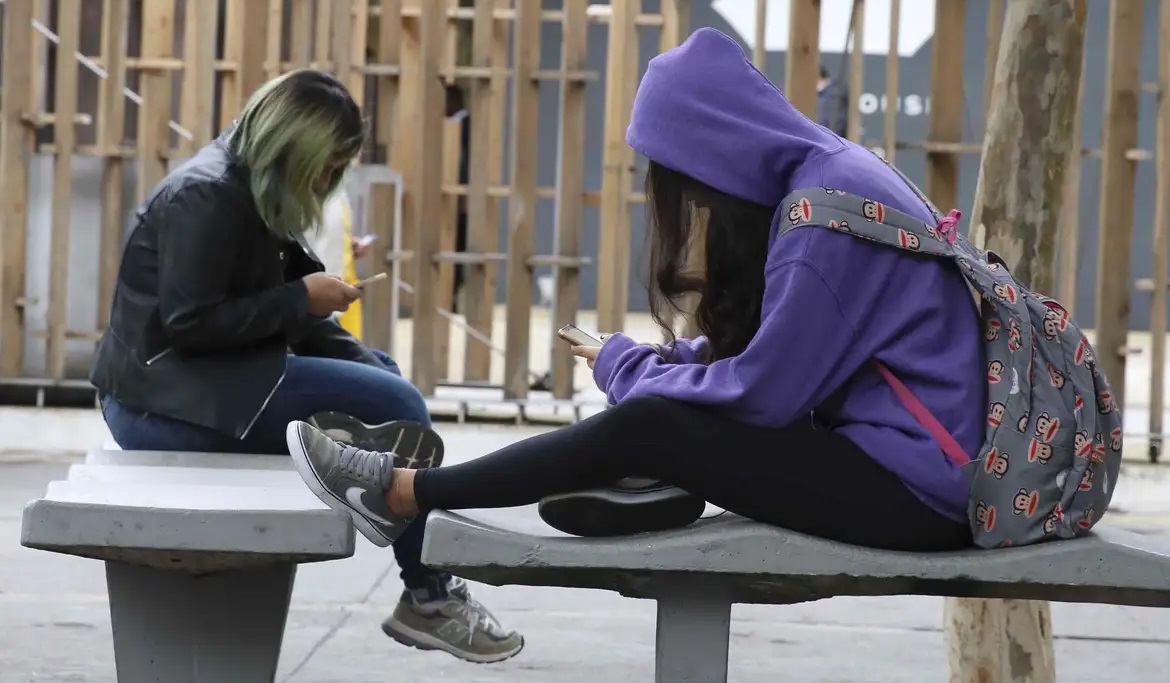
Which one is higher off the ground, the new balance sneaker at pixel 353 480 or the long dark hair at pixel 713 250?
A: the long dark hair at pixel 713 250

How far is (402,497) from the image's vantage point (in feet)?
8.89

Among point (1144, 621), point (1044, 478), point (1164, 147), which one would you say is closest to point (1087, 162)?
point (1164, 147)

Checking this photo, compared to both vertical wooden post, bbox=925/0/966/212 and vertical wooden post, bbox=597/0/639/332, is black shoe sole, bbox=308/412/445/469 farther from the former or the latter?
vertical wooden post, bbox=597/0/639/332

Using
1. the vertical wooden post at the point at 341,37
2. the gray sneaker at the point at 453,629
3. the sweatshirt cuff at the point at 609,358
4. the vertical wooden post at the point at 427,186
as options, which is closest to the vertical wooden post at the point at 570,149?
the vertical wooden post at the point at 427,186

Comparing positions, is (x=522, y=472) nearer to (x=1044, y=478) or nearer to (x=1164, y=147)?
(x=1044, y=478)

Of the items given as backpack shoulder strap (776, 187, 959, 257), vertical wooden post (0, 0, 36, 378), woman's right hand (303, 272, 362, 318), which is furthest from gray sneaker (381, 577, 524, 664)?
vertical wooden post (0, 0, 36, 378)

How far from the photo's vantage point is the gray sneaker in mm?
3623

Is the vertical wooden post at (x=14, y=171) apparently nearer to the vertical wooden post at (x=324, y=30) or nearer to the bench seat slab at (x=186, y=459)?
the vertical wooden post at (x=324, y=30)

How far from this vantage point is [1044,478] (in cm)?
254

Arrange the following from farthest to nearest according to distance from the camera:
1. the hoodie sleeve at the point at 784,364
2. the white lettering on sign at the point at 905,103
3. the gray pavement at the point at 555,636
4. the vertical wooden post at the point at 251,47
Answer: the white lettering on sign at the point at 905,103
the vertical wooden post at the point at 251,47
the gray pavement at the point at 555,636
the hoodie sleeve at the point at 784,364

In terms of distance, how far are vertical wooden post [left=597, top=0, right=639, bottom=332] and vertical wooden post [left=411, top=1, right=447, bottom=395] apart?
37.2 inches

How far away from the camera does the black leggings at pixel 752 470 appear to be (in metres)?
2.54

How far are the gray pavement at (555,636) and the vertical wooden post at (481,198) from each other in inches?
176

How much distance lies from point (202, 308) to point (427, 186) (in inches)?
216
